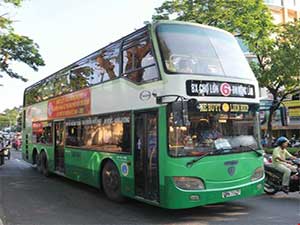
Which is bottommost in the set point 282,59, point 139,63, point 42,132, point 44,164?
point 44,164

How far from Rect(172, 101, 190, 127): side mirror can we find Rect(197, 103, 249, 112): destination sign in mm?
397

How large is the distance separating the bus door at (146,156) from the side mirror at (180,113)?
2.06 ft

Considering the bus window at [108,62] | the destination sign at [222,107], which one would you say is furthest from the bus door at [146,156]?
the bus window at [108,62]

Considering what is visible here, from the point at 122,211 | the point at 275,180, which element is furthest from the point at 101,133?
the point at 275,180

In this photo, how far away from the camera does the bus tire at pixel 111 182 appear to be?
8.68 metres

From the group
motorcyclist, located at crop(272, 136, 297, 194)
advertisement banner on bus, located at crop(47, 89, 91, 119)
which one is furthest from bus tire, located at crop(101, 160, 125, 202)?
motorcyclist, located at crop(272, 136, 297, 194)

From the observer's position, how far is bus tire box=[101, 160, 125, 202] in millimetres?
8680

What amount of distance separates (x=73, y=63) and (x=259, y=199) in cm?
690

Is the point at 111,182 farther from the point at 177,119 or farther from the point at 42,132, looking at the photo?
the point at 42,132

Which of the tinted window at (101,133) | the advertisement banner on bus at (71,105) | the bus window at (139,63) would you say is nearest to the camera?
the bus window at (139,63)

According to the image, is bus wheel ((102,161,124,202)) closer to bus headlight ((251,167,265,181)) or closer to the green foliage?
bus headlight ((251,167,265,181))

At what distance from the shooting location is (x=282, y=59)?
2239 centimetres

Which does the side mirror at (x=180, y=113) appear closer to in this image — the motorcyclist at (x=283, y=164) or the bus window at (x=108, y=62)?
the bus window at (x=108, y=62)

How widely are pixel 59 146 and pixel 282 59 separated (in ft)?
49.7
